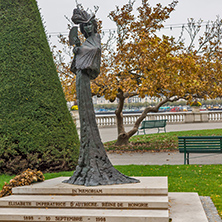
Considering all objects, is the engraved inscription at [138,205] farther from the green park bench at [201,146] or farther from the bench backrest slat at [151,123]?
the bench backrest slat at [151,123]

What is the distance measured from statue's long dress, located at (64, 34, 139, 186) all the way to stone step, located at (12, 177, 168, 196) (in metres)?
0.26

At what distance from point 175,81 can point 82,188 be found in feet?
29.9

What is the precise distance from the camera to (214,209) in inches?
246

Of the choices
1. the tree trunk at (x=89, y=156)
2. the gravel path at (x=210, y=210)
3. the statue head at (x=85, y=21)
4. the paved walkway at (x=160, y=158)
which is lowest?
the paved walkway at (x=160, y=158)

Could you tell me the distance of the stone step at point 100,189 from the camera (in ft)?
19.1

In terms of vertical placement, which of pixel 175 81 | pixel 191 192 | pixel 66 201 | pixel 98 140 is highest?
pixel 175 81

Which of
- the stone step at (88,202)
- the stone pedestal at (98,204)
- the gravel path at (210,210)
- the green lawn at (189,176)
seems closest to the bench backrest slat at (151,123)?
the green lawn at (189,176)

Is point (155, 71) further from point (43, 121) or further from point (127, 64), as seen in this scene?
point (43, 121)

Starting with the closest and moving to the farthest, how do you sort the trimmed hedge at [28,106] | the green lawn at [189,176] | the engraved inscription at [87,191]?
the engraved inscription at [87,191]
the green lawn at [189,176]
the trimmed hedge at [28,106]

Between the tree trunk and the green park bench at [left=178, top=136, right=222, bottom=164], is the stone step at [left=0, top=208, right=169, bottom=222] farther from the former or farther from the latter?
the green park bench at [left=178, top=136, right=222, bottom=164]

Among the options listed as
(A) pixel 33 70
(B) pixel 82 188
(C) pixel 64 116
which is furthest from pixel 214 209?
(A) pixel 33 70

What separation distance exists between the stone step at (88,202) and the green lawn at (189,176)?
1.40m

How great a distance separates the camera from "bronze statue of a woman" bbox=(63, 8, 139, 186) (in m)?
6.40

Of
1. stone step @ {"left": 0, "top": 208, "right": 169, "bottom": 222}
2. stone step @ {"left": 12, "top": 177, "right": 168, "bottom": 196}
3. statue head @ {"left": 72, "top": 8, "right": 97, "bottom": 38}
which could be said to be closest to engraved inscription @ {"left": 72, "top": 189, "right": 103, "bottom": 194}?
stone step @ {"left": 12, "top": 177, "right": 168, "bottom": 196}
